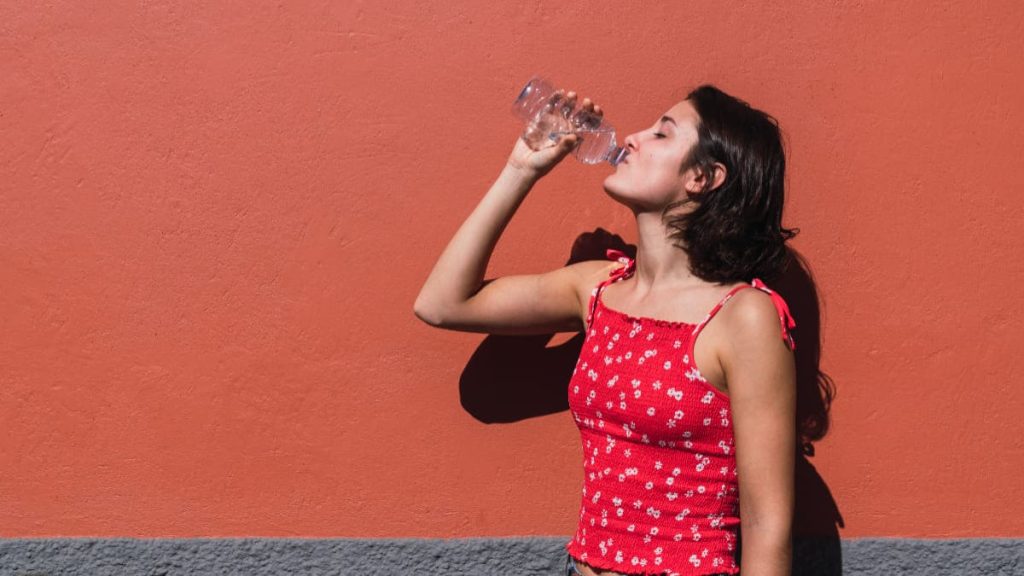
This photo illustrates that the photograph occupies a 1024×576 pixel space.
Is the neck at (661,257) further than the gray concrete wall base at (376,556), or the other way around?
the gray concrete wall base at (376,556)

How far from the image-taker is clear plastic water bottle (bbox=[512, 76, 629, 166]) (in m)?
2.94

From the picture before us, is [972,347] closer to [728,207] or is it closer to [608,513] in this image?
[728,207]

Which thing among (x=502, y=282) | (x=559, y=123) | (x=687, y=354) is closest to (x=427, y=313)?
(x=502, y=282)

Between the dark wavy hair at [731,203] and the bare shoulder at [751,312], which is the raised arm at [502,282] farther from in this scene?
the bare shoulder at [751,312]

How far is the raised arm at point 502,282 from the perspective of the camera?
2.81 metres

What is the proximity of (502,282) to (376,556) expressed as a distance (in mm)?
857

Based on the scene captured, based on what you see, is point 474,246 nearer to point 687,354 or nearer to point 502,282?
point 502,282

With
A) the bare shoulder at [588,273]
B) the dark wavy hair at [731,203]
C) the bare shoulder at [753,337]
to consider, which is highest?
the dark wavy hair at [731,203]

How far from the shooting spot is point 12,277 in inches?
121

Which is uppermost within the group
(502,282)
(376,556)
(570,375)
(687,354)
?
(502,282)

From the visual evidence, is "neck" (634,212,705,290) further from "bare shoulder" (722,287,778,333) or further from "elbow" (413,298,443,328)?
"elbow" (413,298,443,328)

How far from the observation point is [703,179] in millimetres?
2652

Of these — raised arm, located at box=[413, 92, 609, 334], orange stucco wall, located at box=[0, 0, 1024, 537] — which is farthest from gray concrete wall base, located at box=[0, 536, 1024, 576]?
raised arm, located at box=[413, 92, 609, 334]

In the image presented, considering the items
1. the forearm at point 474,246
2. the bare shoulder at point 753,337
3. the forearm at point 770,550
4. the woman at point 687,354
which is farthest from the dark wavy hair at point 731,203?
the forearm at point 770,550
